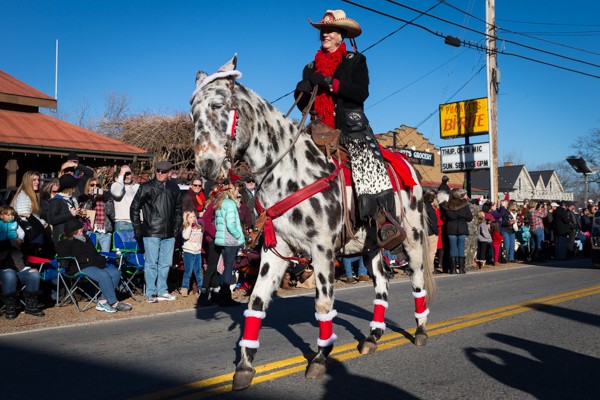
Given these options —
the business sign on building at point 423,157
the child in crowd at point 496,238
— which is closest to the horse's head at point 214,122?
the child in crowd at point 496,238

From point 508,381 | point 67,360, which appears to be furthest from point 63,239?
point 508,381

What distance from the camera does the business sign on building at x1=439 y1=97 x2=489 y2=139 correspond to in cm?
3055

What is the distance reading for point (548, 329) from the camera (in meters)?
7.92

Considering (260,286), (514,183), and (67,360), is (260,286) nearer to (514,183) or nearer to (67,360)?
(67,360)

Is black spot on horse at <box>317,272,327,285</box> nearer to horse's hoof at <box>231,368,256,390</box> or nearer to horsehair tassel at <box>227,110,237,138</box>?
horse's hoof at <box>231,368,256,390</box>

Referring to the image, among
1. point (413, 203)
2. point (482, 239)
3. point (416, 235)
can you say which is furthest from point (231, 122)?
point (482, 239)

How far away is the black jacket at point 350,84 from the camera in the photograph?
19.5ft

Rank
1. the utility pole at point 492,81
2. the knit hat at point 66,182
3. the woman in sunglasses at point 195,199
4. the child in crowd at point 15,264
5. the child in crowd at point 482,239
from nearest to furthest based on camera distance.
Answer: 1. the child in crowd at point 15,264
2. the knit hat at point 66,182
3. the woman in sunglasses at point 195,199
4. the child in crowd at point 482,239
5. the utility pole at point 492,81

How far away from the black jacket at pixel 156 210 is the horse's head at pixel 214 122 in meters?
6.69

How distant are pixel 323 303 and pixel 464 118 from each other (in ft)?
91.6

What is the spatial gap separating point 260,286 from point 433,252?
12867 millimetres

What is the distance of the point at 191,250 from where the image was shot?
40.0ft

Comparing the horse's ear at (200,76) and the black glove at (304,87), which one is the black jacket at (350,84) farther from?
the horse's ear at (200,76)

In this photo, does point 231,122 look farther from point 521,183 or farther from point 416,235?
point 521,183
